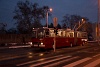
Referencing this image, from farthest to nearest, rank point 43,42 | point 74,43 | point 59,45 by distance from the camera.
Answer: point 74,43 < point 59,45 < point 43,42

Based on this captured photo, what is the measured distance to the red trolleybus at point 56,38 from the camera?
34.5 metres

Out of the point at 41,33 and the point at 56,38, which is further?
the point at 56,38

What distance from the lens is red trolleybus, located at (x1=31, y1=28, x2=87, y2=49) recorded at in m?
34.5

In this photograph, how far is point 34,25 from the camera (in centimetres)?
7050

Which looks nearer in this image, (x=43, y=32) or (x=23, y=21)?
(x=43, y=32)

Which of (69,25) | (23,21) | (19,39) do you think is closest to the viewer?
(19,39)

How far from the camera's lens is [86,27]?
96.8m

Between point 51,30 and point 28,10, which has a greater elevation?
point 28,10

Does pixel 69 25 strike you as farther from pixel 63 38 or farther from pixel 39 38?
pixel 39 38

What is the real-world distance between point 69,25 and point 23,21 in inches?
1135

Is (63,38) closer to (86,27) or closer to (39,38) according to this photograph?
(39,38)

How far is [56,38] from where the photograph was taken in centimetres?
3797

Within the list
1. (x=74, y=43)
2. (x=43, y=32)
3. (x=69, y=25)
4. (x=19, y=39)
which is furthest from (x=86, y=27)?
(x=43, y=32)

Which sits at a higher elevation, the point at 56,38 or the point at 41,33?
the point at 41,33
